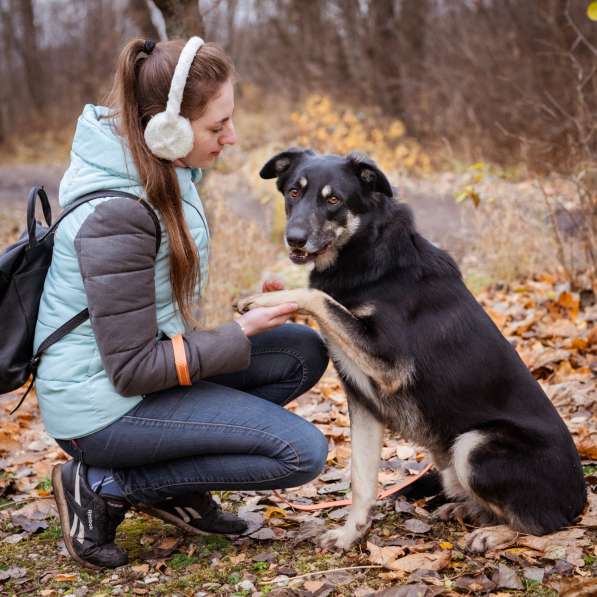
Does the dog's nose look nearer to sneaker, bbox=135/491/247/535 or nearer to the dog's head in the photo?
the dog's head

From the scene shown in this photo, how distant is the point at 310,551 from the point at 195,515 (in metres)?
0.49

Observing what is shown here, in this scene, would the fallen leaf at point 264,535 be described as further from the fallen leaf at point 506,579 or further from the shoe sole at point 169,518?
the fallen leaf at point 506,579

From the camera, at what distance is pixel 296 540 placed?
10.1ft

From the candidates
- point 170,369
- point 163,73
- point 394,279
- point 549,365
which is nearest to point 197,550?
point 170,369

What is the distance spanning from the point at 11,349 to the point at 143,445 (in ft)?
1.90

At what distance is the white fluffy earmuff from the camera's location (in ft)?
8.26

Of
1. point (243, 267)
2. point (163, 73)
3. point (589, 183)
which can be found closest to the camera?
point (163, 73)

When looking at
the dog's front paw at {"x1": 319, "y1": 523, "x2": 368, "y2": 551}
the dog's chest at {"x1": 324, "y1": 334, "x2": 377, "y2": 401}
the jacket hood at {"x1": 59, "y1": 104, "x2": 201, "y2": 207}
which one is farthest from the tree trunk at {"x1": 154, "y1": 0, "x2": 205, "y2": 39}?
the dog's front paw at {"x1": 319, "y1": 523, "x2": 368, "y2": 551}

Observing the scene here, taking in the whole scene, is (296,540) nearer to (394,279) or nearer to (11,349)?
(394,279)

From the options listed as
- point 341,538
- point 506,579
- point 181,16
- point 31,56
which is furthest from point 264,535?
point 31,56

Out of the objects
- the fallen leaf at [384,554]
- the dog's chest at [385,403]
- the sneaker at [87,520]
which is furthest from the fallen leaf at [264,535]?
the dog's chest at [385,403]

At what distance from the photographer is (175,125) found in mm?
2553

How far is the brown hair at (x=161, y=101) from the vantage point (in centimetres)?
257

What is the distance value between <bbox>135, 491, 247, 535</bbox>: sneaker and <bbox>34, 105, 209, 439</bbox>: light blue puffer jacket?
1.74ft
